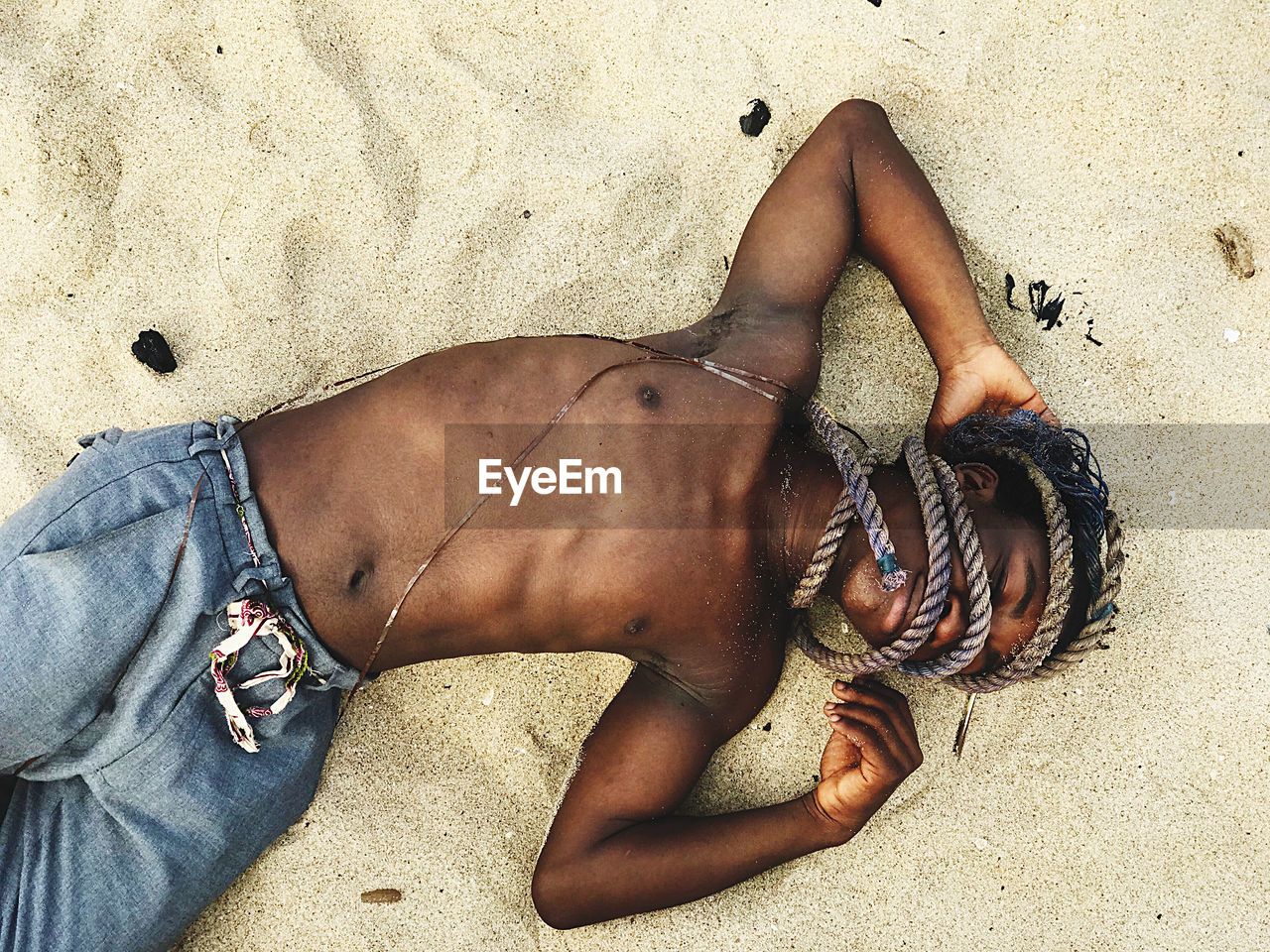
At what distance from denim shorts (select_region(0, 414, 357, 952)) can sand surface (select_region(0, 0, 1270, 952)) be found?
1.09 ft

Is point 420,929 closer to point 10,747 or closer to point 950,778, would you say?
point 10,747

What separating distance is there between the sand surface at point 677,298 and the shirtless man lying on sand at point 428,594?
9.5 inches

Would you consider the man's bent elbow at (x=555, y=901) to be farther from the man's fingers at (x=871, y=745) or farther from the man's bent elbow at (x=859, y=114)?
the man's bent elbow at (x=859, y=114)

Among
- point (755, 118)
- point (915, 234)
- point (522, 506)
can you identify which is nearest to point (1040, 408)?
point (915, 234)

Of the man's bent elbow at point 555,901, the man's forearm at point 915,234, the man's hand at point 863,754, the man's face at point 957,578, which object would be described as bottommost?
the man's bent elbow at point 555,901

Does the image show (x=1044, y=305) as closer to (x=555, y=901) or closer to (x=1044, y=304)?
(x=1044, y=304)

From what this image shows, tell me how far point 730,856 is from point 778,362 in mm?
1140

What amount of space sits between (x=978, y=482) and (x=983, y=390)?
0.33 metres

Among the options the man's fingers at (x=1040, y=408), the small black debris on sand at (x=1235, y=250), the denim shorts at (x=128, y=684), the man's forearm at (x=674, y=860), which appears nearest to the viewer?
the denim shorts at (x=128, y=684)

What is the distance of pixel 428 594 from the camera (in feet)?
5.92

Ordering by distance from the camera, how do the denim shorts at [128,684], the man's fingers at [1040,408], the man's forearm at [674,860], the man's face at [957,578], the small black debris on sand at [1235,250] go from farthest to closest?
the small black debris on sand at [1235,250]
the man's fingers at [1040,408]
the man's forearm at [674,860]
the man's face at [957,578]
the denim shorts at [128,684]

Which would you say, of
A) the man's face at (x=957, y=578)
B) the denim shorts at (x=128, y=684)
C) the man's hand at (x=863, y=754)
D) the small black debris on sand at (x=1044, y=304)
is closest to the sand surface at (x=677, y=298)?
the small black debris on sand at (x=1044, y=304)

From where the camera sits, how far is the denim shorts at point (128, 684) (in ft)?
5.44

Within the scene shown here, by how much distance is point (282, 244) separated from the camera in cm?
215
